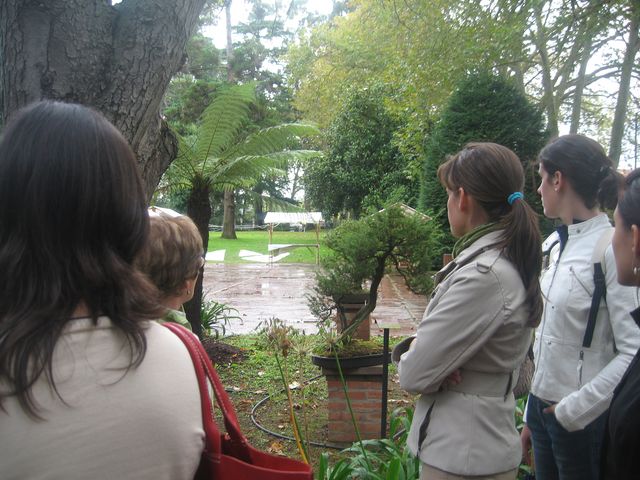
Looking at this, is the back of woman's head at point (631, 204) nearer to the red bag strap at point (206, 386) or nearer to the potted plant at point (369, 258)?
the red bag strap at point (206, 386)

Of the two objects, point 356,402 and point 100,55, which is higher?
point 100,55

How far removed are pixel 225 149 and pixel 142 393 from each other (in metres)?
6.86

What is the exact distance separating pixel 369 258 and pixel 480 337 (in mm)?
2283

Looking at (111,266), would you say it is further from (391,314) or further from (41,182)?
(391,314)

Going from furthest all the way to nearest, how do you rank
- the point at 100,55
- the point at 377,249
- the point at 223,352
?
the point at 223,352
the point at 377,249
the point at 100,55

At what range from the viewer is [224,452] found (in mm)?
1256

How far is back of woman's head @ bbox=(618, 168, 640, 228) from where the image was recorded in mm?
1471

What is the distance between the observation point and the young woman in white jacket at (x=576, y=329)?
207 centimetres

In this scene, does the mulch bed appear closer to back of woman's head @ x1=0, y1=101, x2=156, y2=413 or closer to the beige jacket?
the beige jacket

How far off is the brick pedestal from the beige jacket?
2299mm

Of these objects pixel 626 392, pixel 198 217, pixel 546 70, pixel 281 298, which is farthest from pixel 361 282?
pixel 546 70

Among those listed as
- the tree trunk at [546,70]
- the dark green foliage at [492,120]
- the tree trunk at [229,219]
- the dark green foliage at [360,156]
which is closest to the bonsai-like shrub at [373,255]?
the dark green foliage at [492,120]

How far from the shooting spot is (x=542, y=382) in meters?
2.34

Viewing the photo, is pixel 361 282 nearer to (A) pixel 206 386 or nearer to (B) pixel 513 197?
(B) pixel 513 197
